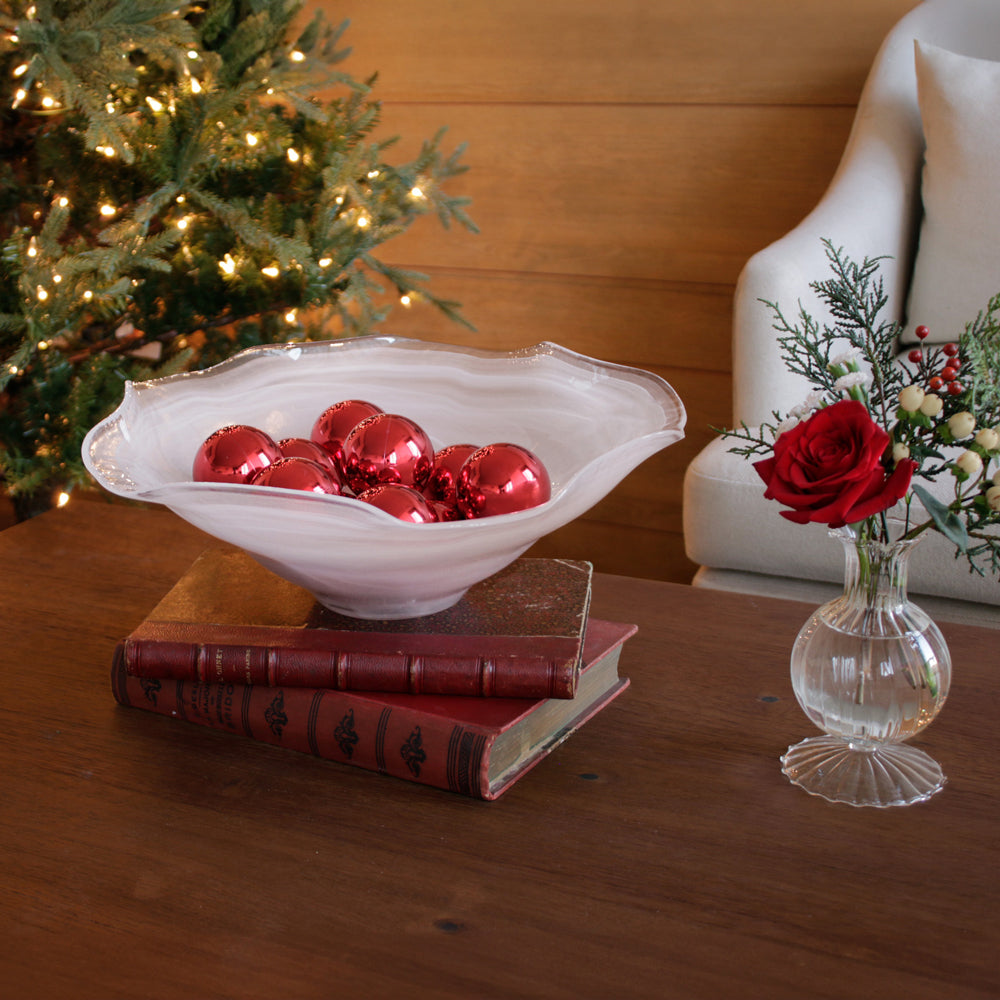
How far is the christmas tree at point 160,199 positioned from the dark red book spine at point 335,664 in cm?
81

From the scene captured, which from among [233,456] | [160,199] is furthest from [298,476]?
[160,199]

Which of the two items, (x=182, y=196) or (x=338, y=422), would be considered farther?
(x=182, y=196)

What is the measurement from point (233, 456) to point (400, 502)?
4.9 inches

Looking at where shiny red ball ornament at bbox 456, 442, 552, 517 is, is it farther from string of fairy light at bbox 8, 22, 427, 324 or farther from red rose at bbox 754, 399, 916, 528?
string of fairy light at bbox 8, 22, 427, 324

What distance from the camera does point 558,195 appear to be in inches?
83.5

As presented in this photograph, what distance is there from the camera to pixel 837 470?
527mm

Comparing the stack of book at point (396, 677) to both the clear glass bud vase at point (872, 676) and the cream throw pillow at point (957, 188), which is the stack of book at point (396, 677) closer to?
the clear glass bud vase at point (872, 676)

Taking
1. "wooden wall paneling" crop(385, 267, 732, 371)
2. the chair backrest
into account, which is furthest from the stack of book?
"wooden wall paneling" crop(385, 267, 732, 371)

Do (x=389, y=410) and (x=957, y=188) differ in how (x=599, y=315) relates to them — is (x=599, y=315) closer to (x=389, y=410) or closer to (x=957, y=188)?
(x=957, y=188)

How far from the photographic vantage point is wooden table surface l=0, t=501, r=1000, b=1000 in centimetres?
48

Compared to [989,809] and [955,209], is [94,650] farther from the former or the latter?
[955,209]

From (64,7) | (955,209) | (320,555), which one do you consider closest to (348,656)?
(320,555)

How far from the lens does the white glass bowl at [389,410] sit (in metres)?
0.58

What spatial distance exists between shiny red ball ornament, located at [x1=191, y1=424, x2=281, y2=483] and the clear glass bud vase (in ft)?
1.19
